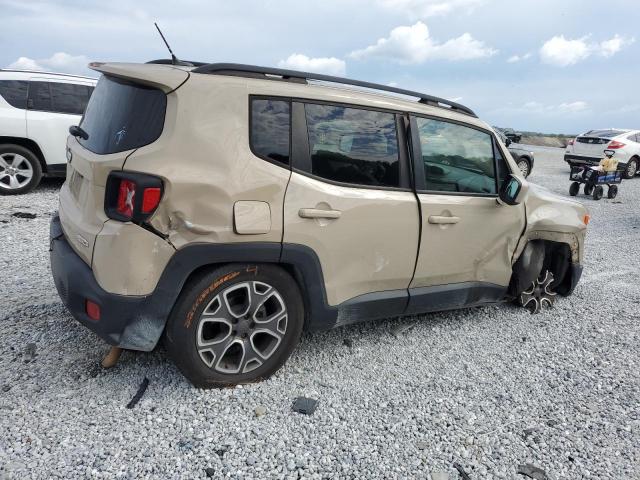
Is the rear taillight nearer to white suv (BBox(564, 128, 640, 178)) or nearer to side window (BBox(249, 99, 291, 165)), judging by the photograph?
side window (BBox(249, 99, 291, 165))

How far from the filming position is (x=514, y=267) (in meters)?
4.15

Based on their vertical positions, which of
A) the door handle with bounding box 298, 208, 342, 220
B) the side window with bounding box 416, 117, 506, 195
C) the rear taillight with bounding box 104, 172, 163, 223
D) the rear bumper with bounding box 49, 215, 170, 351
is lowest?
the rear bumper with bounding box 49, 215, 170, 351

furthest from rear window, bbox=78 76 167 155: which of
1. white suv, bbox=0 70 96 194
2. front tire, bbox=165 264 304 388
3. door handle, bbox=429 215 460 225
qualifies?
white suv, bbox=0 70 96 194

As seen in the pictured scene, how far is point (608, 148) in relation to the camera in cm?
1617

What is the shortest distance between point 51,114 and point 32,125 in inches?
13.4

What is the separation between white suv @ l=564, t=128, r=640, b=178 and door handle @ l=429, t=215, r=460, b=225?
48.6ft

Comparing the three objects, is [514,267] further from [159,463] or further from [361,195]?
[159,463]

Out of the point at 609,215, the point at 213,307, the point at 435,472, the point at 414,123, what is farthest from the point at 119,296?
the point at 609,215

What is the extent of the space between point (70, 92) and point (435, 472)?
782 cm

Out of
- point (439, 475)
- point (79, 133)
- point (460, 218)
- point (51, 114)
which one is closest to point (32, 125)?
point (51, 114)

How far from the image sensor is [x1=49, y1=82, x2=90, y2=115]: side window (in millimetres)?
7562

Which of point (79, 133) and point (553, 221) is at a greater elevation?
point (79, 133)

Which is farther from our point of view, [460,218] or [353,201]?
[460,218]

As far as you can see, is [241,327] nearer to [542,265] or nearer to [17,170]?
[542,265]
